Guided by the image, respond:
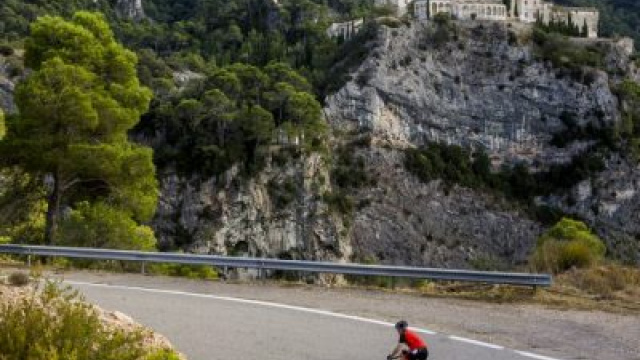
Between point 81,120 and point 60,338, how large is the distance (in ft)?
50.8

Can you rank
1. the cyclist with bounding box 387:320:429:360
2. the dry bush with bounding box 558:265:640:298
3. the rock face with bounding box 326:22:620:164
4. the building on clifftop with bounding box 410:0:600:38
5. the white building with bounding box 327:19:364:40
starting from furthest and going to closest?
1. the white building with bounding box 327:19:364:40
2. the building on clifftop with bounding box 410:0:600:38
3. the rock face with bounding box 326:22:620:164
4. the dry bush with bounding box 558:265:640:298
5. the cyclist with bounding box 387:320:429:360

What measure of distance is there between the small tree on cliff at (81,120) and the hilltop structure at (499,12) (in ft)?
279

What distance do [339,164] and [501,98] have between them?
2258cm

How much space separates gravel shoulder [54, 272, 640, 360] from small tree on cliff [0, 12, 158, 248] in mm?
7212

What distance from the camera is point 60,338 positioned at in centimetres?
512

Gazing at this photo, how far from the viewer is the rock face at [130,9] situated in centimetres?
14150

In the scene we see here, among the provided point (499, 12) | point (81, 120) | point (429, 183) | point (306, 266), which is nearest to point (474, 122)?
point (429, 183)

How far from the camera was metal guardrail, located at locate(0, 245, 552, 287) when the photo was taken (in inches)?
444

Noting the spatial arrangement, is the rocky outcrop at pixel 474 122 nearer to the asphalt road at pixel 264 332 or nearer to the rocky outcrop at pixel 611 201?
the rocky outcrop at pixel 611 201

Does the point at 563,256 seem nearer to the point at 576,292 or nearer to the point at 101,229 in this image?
the point at 576,292

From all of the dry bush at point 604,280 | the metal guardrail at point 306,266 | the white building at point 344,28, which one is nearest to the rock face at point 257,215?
the white building at point 344,28

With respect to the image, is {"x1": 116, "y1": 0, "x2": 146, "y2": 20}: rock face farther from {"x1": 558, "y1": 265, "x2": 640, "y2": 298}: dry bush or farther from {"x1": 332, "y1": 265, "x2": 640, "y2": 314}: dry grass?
{"x1": 558, "y1": 265, "x2": 640, "y2": 298}: dry bush

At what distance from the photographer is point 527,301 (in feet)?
36.6

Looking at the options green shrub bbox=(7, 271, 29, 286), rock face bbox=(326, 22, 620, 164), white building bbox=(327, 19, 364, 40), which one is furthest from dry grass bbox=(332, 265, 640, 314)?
white building bbox=(327, 19, 364, 40)
